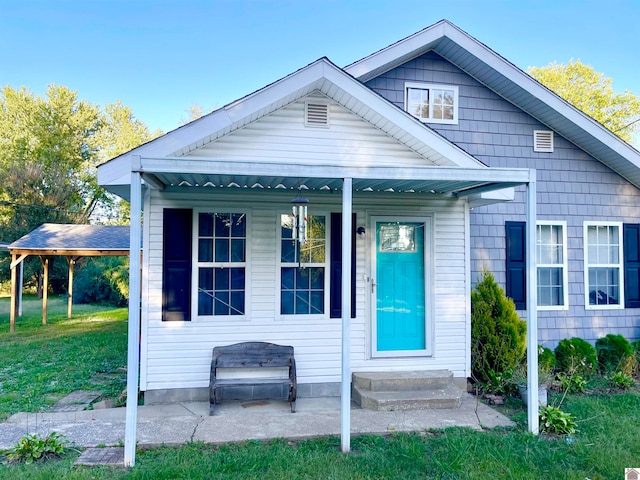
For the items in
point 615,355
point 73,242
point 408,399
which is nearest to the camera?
point 408,399

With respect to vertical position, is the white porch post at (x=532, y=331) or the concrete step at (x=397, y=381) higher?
the white porch post at (x=532, y=331)

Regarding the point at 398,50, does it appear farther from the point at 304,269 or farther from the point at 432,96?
the point at 304,269

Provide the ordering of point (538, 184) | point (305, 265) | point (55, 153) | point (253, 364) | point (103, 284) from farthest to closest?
A: point (55, 153) → point (103, 284) → point (538, 184) → point (305, 265) → point (253, 364)

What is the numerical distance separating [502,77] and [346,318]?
16.7ft

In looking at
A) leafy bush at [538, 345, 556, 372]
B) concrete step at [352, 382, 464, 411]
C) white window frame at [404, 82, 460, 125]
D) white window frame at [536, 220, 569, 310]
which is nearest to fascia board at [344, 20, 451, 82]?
white window frame at [404, 82, 460, 125]

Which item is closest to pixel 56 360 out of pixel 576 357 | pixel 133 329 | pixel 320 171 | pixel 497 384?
pixel 133 329

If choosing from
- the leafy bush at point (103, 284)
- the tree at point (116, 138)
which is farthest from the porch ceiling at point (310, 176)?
the tree at point (116, 138)

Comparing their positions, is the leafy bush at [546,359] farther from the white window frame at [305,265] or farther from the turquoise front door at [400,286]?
the white window frame at [305,265]

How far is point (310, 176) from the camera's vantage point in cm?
401

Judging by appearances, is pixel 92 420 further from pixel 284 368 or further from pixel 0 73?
pixel 0 73

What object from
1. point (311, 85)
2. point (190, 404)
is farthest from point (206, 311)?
point (311, 85)

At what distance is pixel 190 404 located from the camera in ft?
16.5

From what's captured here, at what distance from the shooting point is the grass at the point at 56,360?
5531 mm

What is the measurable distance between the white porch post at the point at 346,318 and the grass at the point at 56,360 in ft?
11.0
